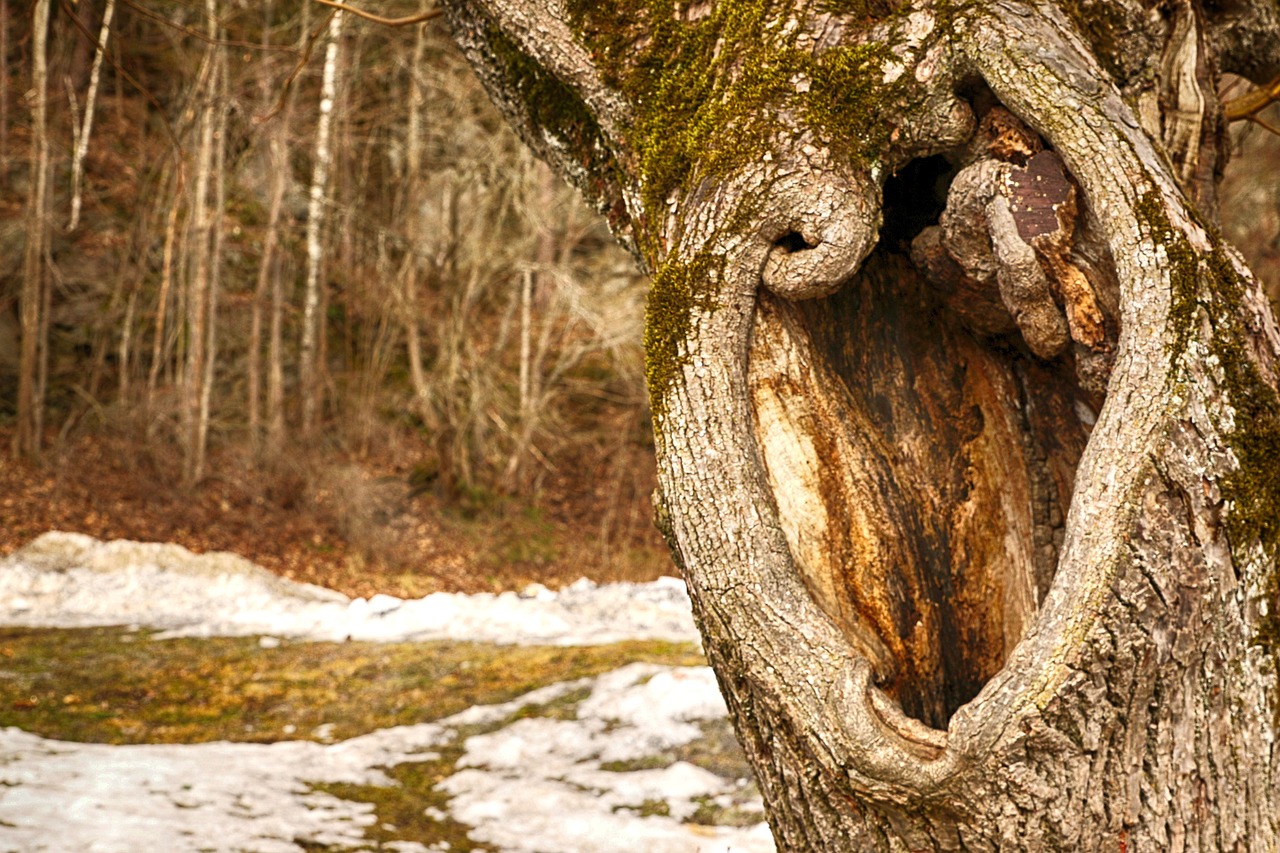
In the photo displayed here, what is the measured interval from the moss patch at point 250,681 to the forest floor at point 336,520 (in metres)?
4.05

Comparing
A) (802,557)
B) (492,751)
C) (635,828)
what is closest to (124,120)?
(492,751)

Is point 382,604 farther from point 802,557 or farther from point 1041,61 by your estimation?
point 1041,61

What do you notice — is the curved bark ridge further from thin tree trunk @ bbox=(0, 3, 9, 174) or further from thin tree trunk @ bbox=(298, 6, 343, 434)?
thin tree trunk @ bbox=(0, 3, 9, 174)

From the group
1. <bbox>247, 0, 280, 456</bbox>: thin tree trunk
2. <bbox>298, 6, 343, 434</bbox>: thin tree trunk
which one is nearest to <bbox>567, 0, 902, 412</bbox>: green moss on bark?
<bbox>247, 0, 280, 456</bbox>: thin tree trunk

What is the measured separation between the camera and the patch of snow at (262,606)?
24.8 feet

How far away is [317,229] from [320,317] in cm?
135

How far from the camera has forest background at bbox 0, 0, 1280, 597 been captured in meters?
12.3

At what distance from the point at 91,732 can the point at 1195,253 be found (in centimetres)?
525

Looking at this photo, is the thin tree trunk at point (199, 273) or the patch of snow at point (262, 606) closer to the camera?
the patch of snow at point (262, 606)

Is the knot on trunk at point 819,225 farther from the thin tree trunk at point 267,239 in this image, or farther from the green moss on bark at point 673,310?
the thin tree trunk at point 267,239

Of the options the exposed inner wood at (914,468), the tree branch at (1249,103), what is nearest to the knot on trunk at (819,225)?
the exposed inner wood at (914,468)

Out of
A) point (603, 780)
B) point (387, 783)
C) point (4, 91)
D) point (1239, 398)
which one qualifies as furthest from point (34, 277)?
point (1239, 398)

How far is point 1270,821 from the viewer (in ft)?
7.37

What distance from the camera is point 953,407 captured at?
284cm
